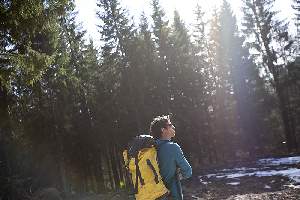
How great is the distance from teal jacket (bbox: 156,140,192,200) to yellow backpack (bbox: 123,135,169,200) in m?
0.06

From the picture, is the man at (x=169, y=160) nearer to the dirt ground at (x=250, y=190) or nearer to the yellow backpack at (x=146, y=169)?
the yellow backpack at (x=146, y=169)

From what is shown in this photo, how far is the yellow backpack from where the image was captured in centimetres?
551

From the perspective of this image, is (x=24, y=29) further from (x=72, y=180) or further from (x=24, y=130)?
(x=72, y=180)

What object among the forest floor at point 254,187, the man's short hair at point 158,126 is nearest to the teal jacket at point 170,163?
the man's short hair at point 158,126

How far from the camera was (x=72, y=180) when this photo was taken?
49.6 metres

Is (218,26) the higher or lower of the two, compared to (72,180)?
higher

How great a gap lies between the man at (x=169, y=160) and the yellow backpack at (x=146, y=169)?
70 millimetres

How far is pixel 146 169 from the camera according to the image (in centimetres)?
554

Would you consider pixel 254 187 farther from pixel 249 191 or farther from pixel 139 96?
pixel 139 96

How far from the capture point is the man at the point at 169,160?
215 inches

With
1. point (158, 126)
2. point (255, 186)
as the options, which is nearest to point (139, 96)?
point (255, 186)

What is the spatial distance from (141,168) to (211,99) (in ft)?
152

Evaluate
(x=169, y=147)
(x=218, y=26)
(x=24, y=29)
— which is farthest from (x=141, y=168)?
(x=218, y=26)

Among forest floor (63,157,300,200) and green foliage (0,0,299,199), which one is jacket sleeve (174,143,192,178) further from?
green foliage (0,0,299,199)
